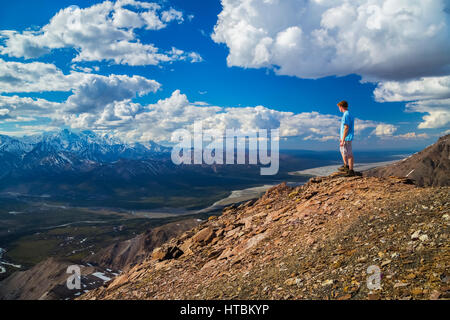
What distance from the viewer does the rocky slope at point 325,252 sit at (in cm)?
773

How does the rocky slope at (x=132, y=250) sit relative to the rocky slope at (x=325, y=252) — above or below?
below

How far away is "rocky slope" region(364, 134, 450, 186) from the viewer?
132m

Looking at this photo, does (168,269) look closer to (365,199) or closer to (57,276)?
(365,199)

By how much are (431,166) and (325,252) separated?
174 m

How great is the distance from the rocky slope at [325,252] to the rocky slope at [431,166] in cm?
14593

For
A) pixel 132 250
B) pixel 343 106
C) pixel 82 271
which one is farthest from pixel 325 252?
pixel 132 250

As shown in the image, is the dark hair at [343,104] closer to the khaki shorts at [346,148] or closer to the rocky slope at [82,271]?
the khaki shorts at [346,148]

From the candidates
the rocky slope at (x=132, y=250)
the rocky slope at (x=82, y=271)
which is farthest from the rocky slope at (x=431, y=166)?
the rocky slope at (x=82, y=271)

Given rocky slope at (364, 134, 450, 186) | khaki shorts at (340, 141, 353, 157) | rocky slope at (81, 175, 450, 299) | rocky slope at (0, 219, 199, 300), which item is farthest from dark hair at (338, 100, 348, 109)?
rocky slope at (364, 134, 450, 186)

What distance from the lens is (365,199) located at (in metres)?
13.6

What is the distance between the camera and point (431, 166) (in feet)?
472

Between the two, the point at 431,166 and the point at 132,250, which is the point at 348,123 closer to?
the point at 431,166
